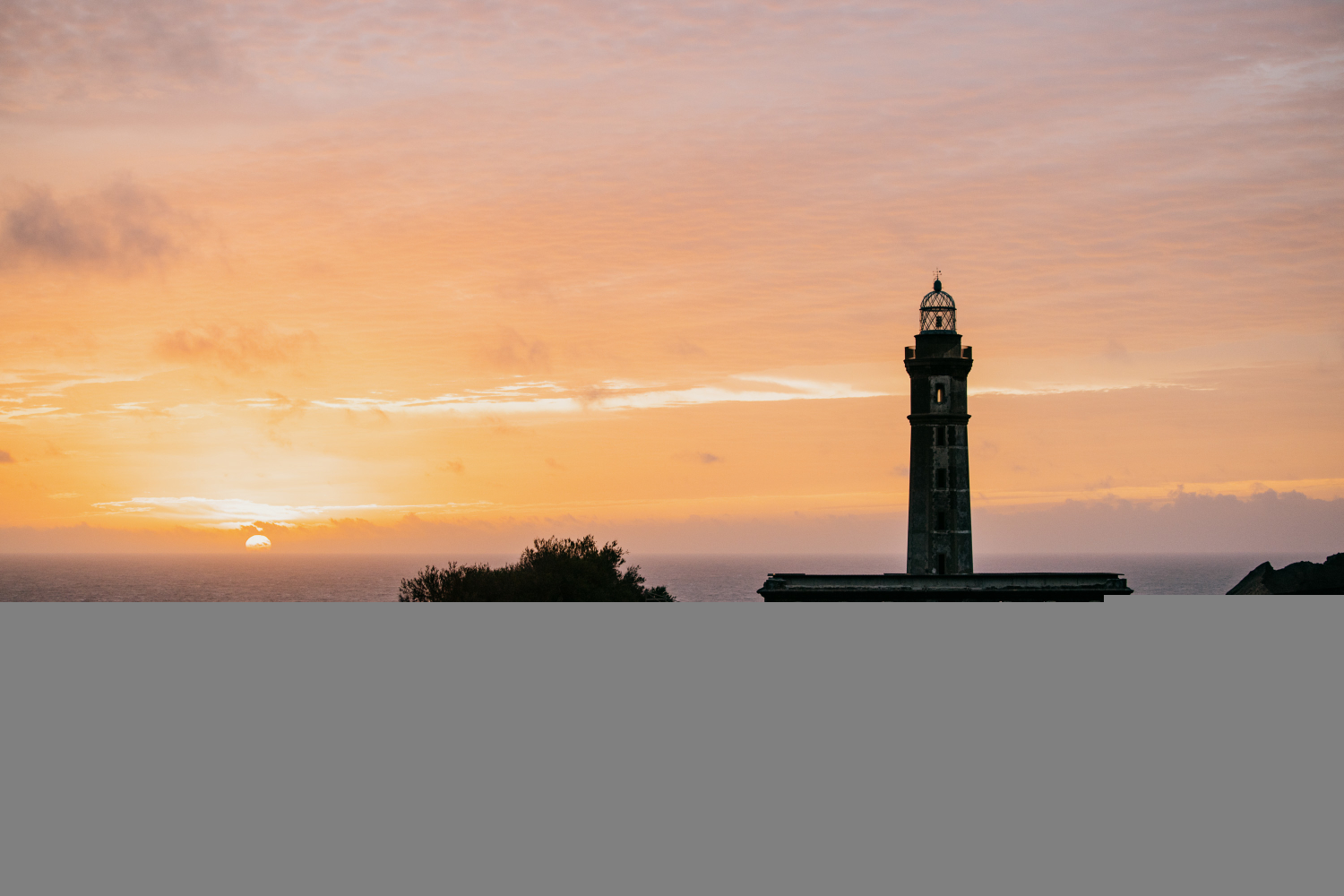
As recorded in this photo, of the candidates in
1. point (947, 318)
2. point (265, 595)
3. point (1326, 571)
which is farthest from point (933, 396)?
point (265, 595)

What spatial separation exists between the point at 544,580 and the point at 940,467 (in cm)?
1811

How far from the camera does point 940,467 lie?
49688mm

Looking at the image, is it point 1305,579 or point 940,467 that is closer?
point 940,467

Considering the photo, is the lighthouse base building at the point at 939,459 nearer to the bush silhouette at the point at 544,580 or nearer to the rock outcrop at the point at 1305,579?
the bush silhouette at the point at 544,580

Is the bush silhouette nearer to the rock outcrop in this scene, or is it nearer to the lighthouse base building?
the lighthouse base building

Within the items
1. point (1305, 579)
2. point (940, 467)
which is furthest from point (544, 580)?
point (1305, 579)

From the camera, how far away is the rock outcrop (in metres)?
87.1

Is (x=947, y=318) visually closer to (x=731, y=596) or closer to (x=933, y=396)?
(x=933, y=396)

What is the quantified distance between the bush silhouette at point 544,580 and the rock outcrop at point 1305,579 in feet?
177

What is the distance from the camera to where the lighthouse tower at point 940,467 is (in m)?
49.7

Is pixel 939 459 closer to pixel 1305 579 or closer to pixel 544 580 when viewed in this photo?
pixel 544 580

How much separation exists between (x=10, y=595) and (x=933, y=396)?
181m

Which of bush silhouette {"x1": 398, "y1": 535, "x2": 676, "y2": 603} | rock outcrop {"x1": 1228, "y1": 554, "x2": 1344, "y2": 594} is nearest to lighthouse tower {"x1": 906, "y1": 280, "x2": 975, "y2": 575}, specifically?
bush silhouette {"x1": 398, "y1": 535, "x2": 676, "y2": 603}

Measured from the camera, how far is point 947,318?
51906 millimetres
